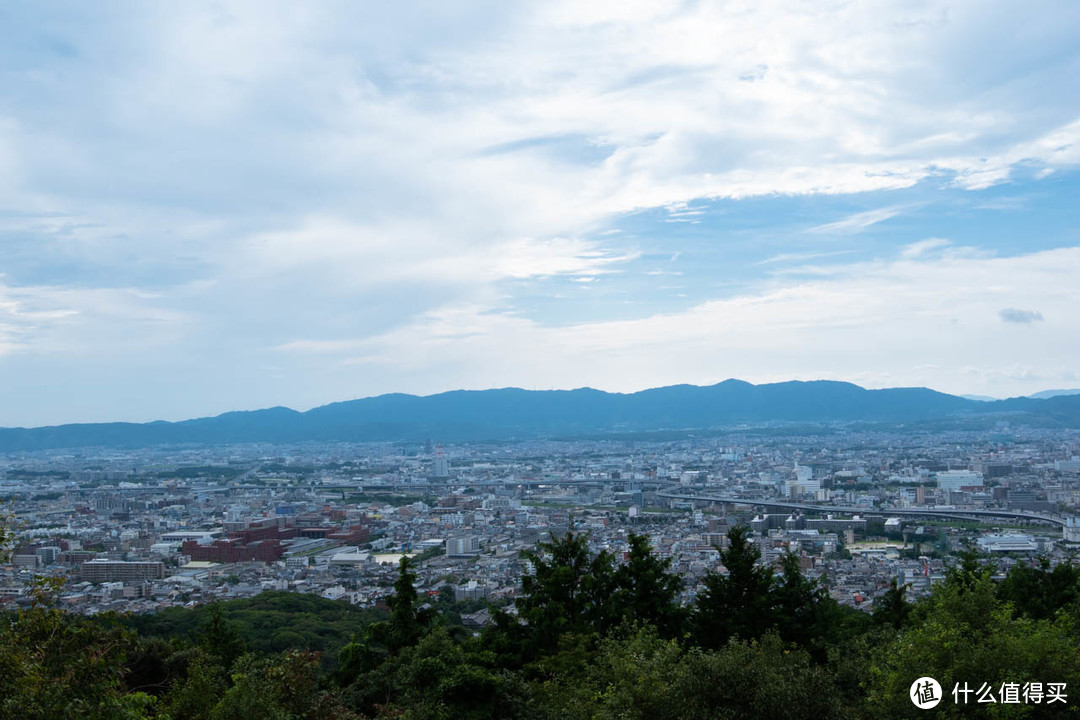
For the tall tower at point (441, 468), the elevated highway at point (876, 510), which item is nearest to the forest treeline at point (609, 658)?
the elevated highway at point (876, 510)

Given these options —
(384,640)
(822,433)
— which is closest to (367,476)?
(822,433)

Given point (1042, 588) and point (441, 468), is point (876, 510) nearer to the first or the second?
point (1042, 588)

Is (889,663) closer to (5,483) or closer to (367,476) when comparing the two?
(367,476)

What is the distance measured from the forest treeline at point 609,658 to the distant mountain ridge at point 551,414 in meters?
89.3

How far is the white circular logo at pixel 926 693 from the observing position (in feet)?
15.0

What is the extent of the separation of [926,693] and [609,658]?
6.76 feet

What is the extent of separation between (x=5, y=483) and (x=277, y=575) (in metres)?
42.5

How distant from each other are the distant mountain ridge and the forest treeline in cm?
8932

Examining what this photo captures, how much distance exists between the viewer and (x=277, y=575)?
24.9 meters

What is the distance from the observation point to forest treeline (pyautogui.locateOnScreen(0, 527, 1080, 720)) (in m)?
3.89

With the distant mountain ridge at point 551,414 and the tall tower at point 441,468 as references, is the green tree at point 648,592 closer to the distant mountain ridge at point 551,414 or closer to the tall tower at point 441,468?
the tall tower at point 441,468

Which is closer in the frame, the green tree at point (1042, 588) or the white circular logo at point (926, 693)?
the white circular logo at point (926, 693)

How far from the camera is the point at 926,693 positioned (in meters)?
4.60

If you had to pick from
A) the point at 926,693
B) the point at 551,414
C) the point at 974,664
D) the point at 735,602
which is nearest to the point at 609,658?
the point at 926,693
